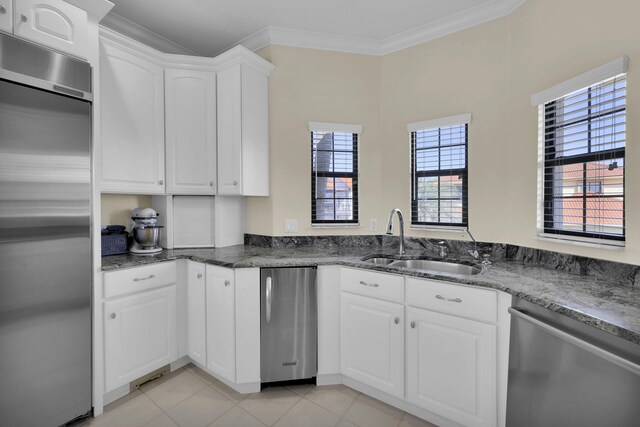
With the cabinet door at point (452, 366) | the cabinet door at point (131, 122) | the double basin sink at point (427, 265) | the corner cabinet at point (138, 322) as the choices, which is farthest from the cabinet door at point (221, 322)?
the cabinet door at point (452, 366)

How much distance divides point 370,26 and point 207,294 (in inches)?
101

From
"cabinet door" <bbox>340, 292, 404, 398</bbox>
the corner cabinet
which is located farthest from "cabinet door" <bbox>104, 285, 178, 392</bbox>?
"cabinet door" <bbox>340, 292, 404, 398</bbox>

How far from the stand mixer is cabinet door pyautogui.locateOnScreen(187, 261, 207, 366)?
36 centimetres

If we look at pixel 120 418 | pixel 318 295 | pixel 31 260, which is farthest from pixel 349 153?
pixel 120 418

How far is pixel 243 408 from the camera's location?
2033mm

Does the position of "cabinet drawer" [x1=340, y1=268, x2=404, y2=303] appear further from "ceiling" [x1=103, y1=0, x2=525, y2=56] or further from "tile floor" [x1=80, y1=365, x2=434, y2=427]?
"ceiling" [x1=103, y1=0, x2=525, y2=56]

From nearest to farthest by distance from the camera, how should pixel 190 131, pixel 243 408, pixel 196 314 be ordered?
pixel 243 408, pixel 196 314, pixel 190 131

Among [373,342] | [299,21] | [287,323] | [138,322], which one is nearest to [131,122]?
[138,322]

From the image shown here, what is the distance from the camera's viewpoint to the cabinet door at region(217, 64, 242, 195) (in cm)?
256

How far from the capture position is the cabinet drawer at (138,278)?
2012 millimetres

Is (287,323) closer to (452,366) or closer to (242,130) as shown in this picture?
(452,366)

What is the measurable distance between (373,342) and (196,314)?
135 cm

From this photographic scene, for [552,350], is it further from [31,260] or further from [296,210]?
[31,260]

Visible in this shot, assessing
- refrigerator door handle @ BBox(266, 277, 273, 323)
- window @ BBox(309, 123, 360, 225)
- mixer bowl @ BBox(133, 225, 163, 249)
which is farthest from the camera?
window @ BBox(309, 123, 360, 225)
